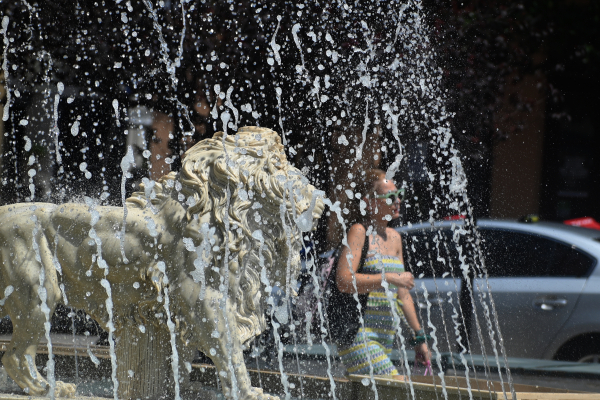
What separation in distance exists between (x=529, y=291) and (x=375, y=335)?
228 cm

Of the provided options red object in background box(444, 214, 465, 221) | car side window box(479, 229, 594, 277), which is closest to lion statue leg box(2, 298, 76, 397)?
red object in background box(444, 214, 465, 221)

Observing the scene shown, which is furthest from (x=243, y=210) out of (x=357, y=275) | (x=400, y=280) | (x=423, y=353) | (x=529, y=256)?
(x=529, y=256)

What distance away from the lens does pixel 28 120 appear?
22.7 ft

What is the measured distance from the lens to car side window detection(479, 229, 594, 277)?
5242mm

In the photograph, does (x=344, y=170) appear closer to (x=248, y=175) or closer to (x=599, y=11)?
(x=248, y=175)

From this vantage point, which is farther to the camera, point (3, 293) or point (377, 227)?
point (377, 227)

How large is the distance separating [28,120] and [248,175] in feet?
16.5

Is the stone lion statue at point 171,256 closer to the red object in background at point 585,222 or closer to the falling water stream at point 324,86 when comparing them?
the falling water stream at point 324,86

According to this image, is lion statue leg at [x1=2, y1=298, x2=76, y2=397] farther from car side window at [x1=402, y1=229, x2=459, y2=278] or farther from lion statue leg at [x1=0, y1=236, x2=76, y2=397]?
car side window at [x1=402, y1=229, x2=459, y2=278]

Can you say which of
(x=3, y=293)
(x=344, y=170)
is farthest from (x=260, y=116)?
(x=3, y=293)

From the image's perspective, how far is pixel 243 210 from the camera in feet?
8.89

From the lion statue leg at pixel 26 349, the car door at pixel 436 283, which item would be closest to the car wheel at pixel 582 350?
the car door at pixel 436 283

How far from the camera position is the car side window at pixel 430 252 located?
5523 mm

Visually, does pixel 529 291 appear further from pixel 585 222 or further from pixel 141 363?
pixel 141 363
